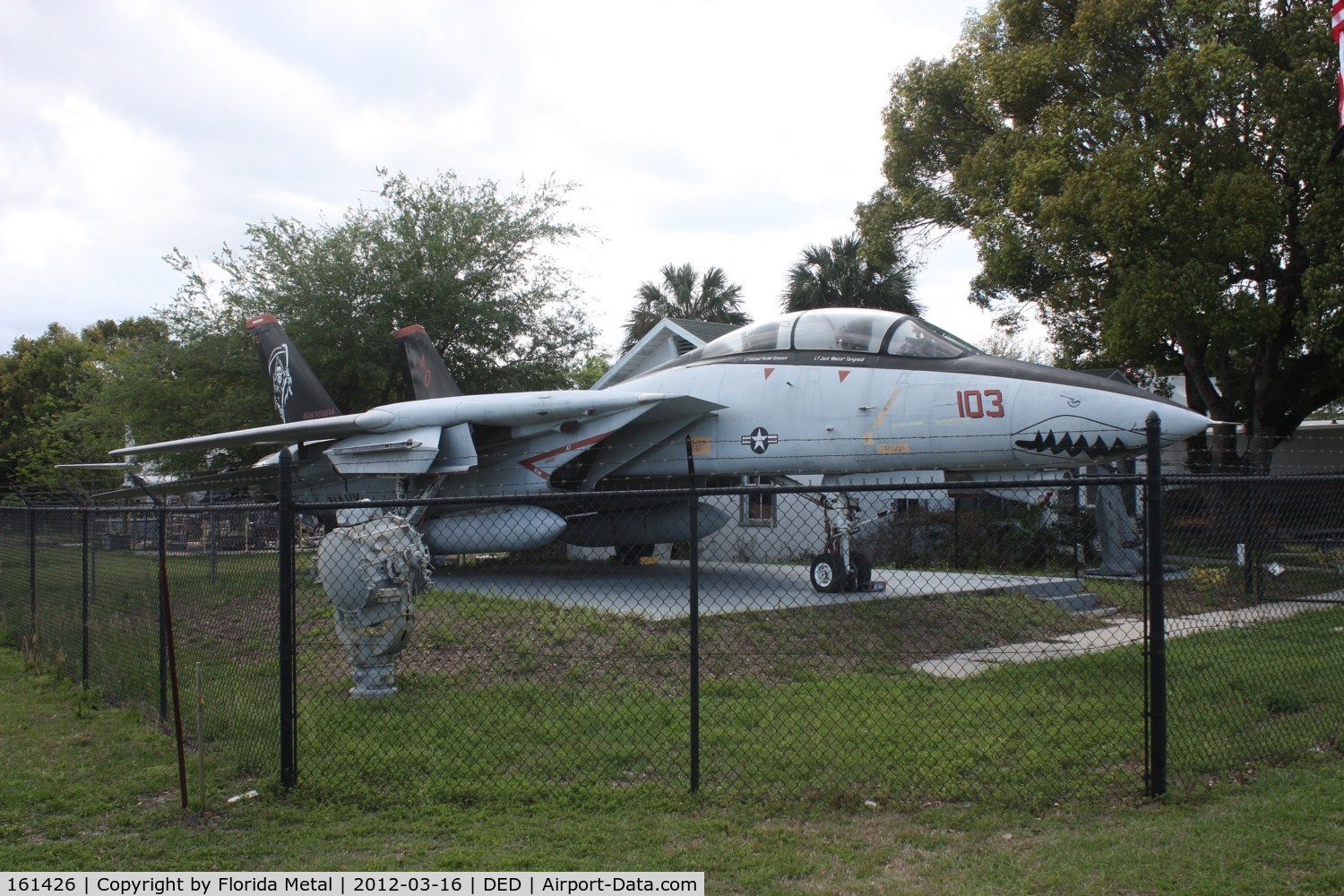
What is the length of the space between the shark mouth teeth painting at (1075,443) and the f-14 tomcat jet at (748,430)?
14mm

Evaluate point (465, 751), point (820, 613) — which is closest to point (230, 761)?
point (465, 751)

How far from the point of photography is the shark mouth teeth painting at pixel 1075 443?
399 inches

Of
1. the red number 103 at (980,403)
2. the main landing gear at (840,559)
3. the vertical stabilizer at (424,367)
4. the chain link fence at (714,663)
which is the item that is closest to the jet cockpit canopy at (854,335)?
the red number 103 at (980,403)

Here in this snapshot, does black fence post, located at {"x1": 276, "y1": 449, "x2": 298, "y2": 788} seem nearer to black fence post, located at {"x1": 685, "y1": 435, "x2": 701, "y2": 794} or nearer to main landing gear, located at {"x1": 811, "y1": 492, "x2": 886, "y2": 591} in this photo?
black fence post, located at {"x1": 685, "y1": 435, "x2": 701, "y2": 794}

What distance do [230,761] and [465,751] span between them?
1532 mm

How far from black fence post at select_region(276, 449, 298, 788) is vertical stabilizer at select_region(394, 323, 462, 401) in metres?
15.1

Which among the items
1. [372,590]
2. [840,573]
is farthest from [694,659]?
[840,573]

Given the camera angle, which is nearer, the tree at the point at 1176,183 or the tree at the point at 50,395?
the tree at the point at 1176,183

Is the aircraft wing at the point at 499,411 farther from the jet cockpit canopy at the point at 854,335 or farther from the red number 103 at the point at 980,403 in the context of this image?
the red number 103 at the point at 980,403

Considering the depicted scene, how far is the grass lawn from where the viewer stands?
13.8 ft

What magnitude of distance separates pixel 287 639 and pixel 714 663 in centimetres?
389

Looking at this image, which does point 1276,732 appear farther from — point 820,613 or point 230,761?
point 230,761
